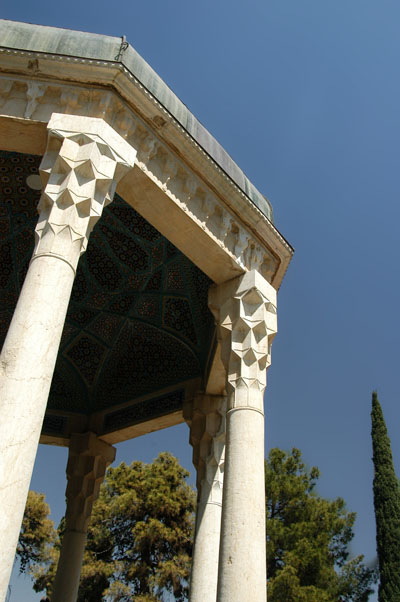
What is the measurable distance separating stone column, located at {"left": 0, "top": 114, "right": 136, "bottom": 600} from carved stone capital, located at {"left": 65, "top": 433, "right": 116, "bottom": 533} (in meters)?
6.41

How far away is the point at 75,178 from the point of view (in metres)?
4.80

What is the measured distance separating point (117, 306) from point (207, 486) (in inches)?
139

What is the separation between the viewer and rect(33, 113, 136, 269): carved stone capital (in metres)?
4.50

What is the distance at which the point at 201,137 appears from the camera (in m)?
6.49

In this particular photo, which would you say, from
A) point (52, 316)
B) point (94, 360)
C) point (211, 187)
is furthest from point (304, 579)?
point (52, 316)

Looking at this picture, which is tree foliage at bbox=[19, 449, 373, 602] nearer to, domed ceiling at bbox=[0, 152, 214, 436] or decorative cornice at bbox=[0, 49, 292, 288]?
domed ceiling at bbox=[0, 152, 214, 436]

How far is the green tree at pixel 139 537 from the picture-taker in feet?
54.7

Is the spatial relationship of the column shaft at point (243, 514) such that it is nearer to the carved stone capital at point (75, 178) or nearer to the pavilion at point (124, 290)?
the pavilion at point (124, 290)

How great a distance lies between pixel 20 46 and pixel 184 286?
4298mm

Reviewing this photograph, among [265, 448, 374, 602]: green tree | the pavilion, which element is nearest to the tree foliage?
[265, 448, 374, 602]: green tree

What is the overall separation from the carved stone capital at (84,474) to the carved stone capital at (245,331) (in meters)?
4.90

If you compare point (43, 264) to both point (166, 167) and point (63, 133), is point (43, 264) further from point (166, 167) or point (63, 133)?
point (166, 167)

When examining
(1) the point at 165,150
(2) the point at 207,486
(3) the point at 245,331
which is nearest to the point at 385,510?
(2) the point at 207,486

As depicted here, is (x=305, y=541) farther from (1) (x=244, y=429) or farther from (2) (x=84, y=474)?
(1) (x=244, y=429)
